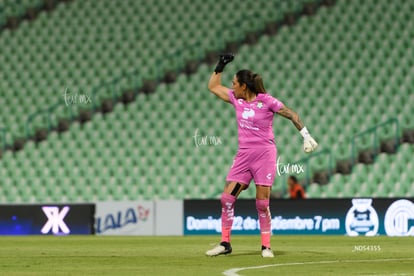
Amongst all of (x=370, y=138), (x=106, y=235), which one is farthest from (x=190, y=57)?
(x=106, y=235)

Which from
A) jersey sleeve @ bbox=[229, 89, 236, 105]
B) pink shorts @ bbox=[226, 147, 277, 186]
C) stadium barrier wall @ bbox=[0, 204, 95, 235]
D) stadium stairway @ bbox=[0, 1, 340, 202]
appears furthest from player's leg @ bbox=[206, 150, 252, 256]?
stadium stairway @ bbox=[0, 1, 340, 202]

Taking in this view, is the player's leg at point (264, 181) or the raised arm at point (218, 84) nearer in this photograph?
the player's leg at point (264, 181)

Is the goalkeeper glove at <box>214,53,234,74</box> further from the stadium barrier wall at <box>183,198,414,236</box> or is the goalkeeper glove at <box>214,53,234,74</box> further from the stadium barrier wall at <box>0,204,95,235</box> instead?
the stadium barrier wall at <box>0,204,95,235</box>

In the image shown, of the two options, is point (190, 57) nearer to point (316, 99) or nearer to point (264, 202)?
point (316, 99)

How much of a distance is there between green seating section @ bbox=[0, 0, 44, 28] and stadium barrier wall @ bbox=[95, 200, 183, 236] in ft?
26.0

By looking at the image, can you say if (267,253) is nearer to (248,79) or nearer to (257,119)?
(257,119)

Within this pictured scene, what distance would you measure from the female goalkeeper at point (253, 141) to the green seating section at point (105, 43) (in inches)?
510

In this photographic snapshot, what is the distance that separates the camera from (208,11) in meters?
25.5

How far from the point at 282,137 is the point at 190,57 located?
3.36 metres

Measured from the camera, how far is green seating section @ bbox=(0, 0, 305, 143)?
80.9 feet

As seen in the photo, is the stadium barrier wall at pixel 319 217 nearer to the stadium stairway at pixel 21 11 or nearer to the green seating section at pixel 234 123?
the green seating section at pixel 234 123

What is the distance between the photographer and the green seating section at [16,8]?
26281 millimetres

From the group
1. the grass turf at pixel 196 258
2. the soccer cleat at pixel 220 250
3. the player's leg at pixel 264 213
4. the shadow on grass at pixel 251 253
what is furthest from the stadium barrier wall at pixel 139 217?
the player's leg at pixel 264 213

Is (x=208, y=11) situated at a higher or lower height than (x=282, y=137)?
higher
